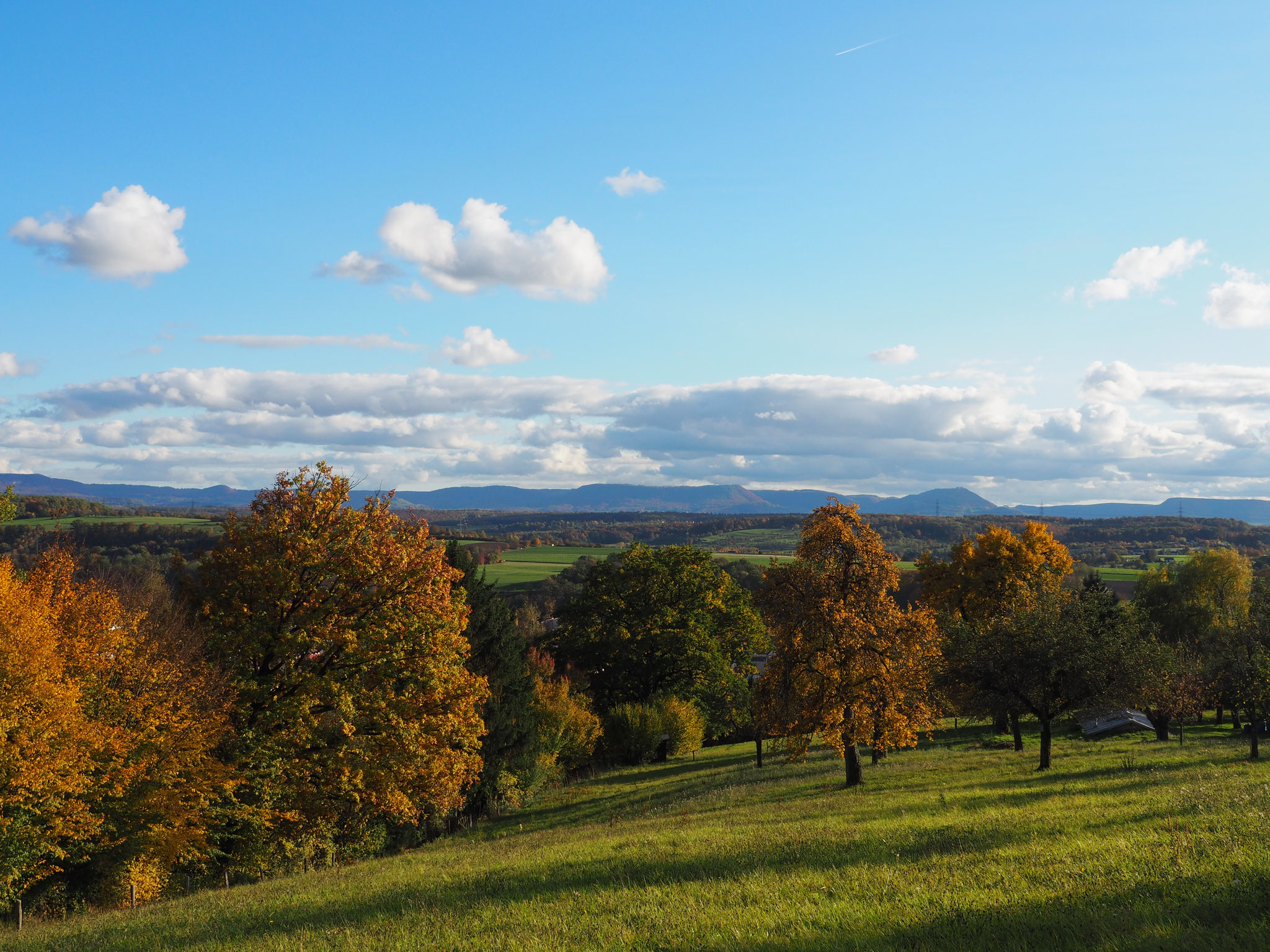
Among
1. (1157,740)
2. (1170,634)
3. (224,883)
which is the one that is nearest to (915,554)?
(1170,634)

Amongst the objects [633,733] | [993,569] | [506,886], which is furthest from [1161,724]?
[506,886]

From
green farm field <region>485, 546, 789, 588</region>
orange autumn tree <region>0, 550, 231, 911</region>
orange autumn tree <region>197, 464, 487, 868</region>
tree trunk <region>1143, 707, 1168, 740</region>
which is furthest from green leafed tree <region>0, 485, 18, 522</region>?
green farm field <region>485, 546, 789, 588</region>

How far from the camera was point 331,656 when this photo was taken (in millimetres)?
26734

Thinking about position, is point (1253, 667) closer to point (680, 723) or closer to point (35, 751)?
point (680, 723)

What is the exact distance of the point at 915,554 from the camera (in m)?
175

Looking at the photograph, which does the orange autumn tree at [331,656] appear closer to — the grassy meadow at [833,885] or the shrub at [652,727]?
the grassy meadow at [833,885]

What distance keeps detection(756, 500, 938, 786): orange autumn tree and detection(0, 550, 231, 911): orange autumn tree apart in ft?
68.3

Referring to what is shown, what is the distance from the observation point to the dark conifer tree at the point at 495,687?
144ft

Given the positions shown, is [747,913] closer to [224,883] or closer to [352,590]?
[352,590]

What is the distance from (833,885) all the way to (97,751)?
25291 mm

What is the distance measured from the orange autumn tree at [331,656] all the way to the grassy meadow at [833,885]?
3.38 m

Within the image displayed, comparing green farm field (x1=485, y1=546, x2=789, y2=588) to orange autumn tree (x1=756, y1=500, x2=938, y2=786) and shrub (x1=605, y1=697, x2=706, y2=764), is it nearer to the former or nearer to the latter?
shrub (x1=605, y1=697, x2=706, y2=764)

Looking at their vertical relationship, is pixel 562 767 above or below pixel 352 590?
below

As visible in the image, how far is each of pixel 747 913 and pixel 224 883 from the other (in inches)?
1119
